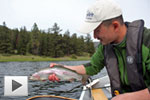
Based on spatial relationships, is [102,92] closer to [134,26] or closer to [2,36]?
[134,26]

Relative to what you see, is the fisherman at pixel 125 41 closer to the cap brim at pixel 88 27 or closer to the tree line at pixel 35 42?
the cap brim at pixel 88 27

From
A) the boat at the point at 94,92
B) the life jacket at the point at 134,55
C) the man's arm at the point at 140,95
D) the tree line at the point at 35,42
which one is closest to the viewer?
the man's arm at the point at 140,95

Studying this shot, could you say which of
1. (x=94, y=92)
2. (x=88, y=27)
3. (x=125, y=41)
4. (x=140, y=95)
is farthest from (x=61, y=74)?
(x=94, y=92)

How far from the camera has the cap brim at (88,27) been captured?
257cm

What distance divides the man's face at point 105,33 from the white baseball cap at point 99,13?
8 centimetres

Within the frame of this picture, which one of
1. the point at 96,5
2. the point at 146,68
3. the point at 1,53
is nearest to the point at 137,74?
the point at 146,68

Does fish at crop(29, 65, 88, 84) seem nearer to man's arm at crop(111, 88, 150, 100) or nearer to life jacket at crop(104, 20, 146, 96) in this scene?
life jacket at crop(104, 20, 146, 96)

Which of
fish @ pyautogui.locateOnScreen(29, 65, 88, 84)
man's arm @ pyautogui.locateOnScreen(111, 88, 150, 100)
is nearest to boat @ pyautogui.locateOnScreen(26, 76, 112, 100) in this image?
fish @ pyautogui.locateOnScreen(29, 65, 88, 84)

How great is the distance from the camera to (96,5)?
270 centimetres

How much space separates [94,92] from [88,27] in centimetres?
534

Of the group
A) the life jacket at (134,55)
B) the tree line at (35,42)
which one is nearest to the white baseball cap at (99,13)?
the life jacket at (134,55)

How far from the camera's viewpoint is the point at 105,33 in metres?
2.57

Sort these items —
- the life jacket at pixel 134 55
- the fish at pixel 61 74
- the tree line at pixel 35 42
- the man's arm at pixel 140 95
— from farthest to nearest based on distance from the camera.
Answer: the tree line at pixel 35 42
the fish at pixel 61 74
the life jacket at pixel 134 55
the man's arm at pixel 140 95

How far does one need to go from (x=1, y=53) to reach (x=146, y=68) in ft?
284
